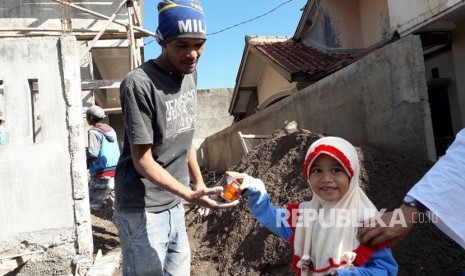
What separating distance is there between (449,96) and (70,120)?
6.74 metres

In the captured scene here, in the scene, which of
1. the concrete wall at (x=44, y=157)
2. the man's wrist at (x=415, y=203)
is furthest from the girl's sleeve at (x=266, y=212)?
the concrete wall at (x=44, y=157)

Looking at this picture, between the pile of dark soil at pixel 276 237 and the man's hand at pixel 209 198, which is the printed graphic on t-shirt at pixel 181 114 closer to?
the man's hand at pixel 209 198

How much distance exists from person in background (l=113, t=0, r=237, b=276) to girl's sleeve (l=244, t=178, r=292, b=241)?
10.3 inches

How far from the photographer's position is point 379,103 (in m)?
5.30

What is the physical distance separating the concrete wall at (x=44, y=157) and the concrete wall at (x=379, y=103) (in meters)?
3.44

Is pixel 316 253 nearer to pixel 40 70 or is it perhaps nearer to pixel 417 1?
pixel 40 70

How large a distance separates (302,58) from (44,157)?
719cm

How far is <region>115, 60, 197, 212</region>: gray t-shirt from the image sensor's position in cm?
203

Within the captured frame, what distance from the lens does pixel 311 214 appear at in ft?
7.18

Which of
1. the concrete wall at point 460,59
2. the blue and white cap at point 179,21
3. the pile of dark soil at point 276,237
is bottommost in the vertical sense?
the pile of dark soil at point 276,237

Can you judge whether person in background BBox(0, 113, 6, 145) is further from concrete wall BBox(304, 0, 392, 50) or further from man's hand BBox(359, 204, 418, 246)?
concrete wall BBox(304, 0, 392, 50)

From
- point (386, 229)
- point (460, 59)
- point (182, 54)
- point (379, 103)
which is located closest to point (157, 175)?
point (182, 54)

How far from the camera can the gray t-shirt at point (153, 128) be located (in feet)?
6.67

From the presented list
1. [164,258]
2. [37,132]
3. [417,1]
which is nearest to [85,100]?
[37,132]
